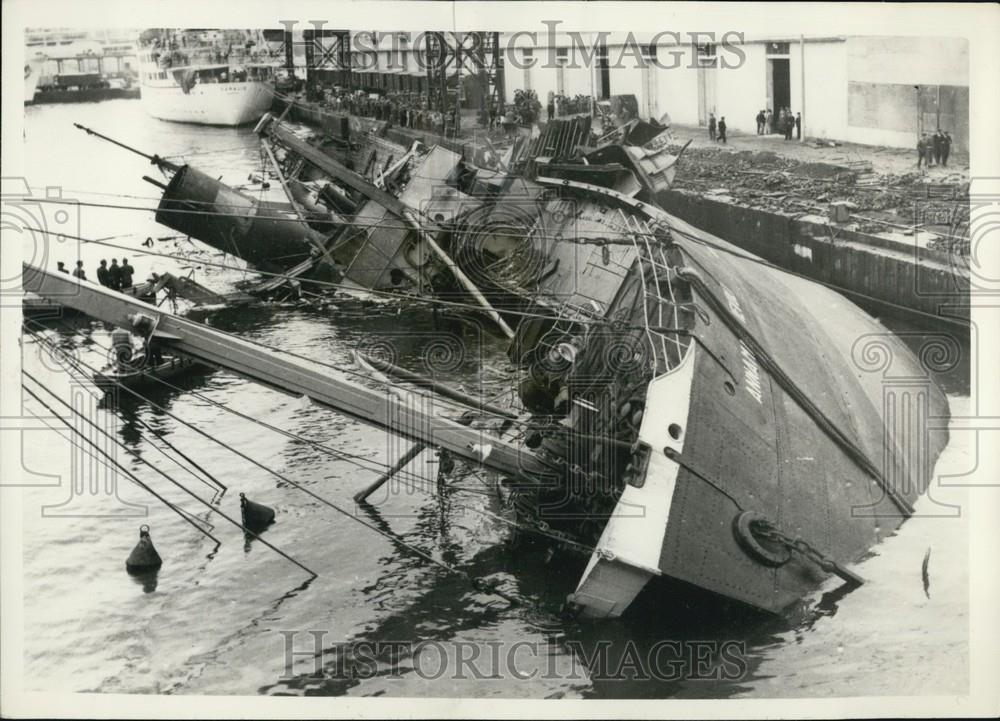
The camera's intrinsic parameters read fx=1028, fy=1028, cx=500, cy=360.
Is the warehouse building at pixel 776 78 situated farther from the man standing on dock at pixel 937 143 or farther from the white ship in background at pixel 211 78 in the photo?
the white ship in background at pixel 211 78

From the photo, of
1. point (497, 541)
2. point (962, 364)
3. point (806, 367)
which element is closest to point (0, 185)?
point (497, 541)

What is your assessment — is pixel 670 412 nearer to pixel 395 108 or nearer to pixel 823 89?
pixel 823 89

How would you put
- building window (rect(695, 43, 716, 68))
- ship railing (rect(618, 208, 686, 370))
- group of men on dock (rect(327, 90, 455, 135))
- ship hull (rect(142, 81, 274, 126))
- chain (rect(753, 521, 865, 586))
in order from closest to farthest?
chain (rect(753, 521, 865, 586)), ship railing (rect(618, 208, 686, 370)), building window (rect(695, 43, 716, 68)), ship hull (rect(142, 81, 274, 126)), group of men on dock (rect(327, 90, 455, 135))

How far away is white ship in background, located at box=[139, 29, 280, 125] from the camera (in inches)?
981

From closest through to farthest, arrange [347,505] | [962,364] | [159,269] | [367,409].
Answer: [367,409] → [347,505] → [962,364] → [159,269]

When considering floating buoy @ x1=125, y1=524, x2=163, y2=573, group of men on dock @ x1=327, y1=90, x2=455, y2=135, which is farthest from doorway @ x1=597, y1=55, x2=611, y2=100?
floating buoy @ x1=125, y1=524, x2=163, y2=573

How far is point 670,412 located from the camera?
39.6 ft

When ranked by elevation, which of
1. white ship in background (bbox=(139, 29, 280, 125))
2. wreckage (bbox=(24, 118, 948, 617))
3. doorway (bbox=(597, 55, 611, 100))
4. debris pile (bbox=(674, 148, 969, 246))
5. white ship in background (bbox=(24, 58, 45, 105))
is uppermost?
white ship in background (bbox=(139, 29, 280, 125))

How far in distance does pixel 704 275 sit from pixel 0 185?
10.4 metres

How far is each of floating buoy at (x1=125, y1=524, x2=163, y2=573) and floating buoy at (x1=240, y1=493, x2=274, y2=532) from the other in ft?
4.62

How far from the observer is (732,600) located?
11.7 meters

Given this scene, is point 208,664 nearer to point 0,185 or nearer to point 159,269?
point 0,185

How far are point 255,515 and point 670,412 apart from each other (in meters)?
6.56

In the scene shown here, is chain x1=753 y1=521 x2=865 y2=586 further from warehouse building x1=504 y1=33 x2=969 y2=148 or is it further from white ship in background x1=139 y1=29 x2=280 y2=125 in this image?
white ship in background x1=139 y1=29 x2=280 y2=125
